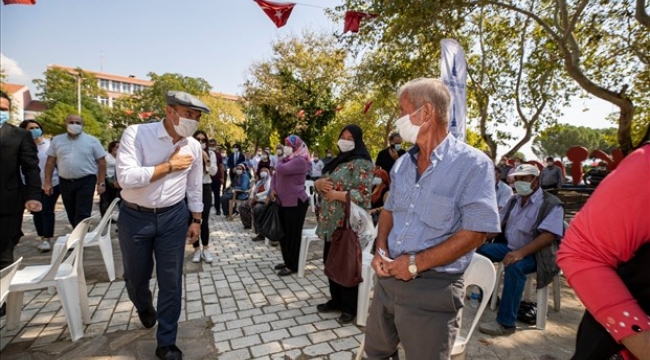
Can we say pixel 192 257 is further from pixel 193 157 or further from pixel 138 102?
pixel 138 102

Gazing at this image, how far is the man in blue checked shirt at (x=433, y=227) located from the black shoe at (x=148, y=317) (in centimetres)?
242

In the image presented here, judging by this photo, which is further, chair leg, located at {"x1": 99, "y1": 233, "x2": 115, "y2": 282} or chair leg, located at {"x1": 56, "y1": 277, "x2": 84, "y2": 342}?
chair leg, located at {"x1": 99, "y1": 233, "x2": 115, "y2": 282}

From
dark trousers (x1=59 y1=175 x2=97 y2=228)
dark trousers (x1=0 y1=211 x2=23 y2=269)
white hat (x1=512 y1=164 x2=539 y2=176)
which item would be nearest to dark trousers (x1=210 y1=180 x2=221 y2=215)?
dark trousers (x1=59 y1=175 x2=97 y2=228)

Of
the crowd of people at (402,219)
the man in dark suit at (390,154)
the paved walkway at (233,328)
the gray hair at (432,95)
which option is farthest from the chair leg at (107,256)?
the man in dark suit at (390,154)

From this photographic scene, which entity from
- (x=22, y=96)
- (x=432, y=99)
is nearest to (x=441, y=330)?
(x=432, y=99)

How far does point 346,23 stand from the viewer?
7.52 m

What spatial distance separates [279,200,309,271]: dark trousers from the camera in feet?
15.0

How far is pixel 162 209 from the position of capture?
2604 millimetres

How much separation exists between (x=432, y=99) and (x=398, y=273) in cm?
87

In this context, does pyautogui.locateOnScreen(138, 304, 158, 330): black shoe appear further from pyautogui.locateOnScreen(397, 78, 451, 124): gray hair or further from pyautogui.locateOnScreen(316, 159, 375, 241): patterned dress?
pyautogui.locateOnScreen(397, 78, 451, 124): gray hair

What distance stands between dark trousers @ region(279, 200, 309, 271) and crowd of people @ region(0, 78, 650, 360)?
0.6 inches

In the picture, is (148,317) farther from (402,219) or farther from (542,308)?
(542,308)

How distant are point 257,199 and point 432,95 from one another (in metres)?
5.33

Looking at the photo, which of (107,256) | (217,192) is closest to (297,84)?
(217,192)
